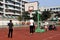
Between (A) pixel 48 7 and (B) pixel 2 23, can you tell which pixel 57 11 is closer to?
(A) pixel 48 7

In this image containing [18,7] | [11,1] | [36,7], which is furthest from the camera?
[18,7]

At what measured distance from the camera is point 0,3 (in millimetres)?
82125

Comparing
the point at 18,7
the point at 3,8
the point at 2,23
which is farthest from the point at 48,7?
the point at 2,23

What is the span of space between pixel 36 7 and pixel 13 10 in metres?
65.6

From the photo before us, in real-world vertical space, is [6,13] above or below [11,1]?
below

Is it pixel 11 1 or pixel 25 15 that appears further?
pixel 11 1

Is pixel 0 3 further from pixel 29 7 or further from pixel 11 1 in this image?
pixel 29 7

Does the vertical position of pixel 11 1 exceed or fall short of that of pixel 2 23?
it exceeds it

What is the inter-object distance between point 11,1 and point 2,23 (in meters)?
43.7

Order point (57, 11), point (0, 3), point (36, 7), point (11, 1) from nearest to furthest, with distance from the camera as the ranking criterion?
point (36, 7) → point (0, 3) → point (11, 1) → point (57, 11)

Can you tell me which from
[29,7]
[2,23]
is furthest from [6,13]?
[29,7]

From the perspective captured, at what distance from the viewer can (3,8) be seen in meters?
83.9

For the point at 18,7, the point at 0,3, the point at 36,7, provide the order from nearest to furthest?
the point at 36,7
the point at 0,3
the point at 18,7

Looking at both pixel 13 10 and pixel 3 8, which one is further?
pixel 13 10
